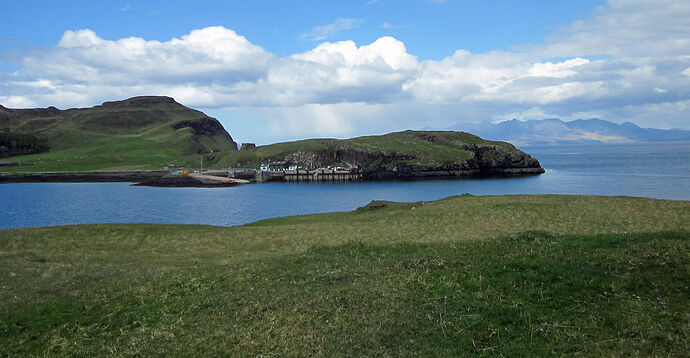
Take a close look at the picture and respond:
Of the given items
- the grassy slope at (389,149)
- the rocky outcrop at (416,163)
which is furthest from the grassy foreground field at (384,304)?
the grassy slope at (389,149)

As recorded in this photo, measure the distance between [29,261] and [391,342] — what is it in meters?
23.5

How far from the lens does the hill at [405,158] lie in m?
168

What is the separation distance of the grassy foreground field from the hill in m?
149

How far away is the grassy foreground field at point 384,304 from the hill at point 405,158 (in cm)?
14932

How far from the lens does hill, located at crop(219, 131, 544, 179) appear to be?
168 meters

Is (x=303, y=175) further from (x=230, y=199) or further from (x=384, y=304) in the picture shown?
(x=384, y=304)

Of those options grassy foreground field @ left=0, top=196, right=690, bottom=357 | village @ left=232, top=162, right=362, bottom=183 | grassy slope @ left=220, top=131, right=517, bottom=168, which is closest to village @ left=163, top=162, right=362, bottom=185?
village @ left=232, top=162, right=362, bottom=183

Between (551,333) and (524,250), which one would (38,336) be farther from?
(524,250)

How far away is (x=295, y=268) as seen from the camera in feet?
55.5

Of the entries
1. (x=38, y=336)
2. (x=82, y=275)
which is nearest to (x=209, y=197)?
(x=82, y=275)

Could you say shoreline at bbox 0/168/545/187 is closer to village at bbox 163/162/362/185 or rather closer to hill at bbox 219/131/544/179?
hill at bbox 219/131/544/179

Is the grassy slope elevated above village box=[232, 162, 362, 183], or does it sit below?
above

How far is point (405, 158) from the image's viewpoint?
174625 millimetres

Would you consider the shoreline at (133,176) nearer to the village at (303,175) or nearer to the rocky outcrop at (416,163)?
the rocky outcrop at (416,163)
